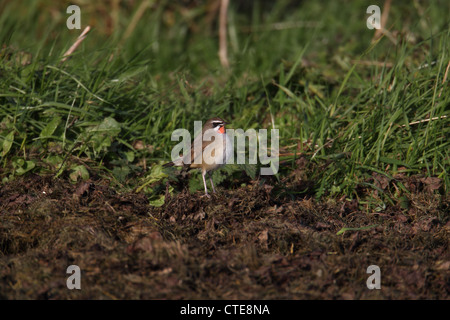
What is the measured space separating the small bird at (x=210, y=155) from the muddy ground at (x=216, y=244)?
0.34m

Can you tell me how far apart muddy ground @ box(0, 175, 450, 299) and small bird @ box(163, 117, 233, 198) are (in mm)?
344

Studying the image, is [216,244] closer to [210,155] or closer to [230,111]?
[210,155]

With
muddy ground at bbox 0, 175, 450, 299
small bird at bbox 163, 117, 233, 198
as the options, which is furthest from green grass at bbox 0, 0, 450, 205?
muddy ground at bbox 0, 175, 450, 299

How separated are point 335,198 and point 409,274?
172 centimetres

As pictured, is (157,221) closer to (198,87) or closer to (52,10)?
(198,87)

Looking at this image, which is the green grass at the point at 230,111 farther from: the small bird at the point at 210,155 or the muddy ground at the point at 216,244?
the muddy ground at the point at 216,244

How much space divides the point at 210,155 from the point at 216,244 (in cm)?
118

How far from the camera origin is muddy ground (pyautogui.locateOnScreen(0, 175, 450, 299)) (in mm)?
4059

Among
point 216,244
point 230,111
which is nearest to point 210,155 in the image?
point 216,244

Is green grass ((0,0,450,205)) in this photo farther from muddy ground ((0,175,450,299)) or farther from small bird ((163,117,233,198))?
muddy ground ((0,175,450,299))

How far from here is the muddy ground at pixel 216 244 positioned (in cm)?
406

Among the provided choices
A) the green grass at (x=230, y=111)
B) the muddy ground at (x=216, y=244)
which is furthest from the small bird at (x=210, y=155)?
the muddy ground at (x=216, y=244)
